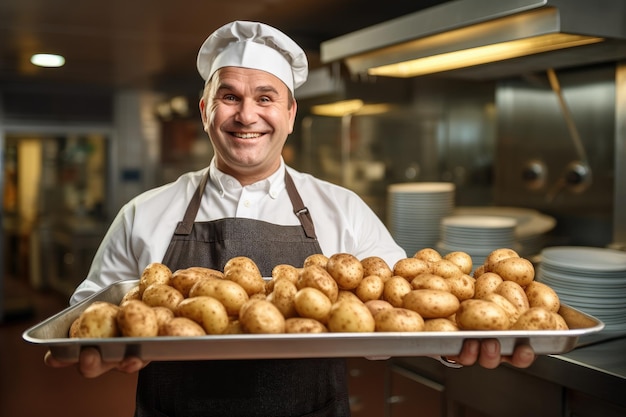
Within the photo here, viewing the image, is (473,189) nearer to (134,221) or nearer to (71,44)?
(71,44)

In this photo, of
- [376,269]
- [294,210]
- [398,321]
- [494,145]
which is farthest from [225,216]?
[494,145]

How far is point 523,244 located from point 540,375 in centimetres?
113

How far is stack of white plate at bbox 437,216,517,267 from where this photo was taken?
258 centimetres

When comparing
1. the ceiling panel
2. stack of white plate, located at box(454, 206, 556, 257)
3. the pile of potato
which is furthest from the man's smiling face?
the ceiling panel

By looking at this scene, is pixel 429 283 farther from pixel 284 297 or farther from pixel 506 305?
pixel 284 297

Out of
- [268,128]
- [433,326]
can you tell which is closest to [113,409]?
[268,128]

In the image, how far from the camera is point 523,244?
9.50 ft

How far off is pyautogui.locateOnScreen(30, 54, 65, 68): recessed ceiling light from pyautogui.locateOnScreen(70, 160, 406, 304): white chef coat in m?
3.66

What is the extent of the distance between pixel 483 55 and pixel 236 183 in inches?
42.5

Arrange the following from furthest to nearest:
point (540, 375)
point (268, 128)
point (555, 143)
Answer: point (555, 143)
point (540, 375)
point (268, 128)

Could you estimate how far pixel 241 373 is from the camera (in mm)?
1549

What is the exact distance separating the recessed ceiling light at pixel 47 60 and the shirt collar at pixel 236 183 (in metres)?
3.74

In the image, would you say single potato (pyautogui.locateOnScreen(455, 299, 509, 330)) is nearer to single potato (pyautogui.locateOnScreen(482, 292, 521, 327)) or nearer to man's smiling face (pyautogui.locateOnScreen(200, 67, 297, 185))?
single potato (pyautogui.locateOnScreen(482, 292, 521, 327))

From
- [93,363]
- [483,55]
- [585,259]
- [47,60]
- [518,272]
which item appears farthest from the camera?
[47,60]
